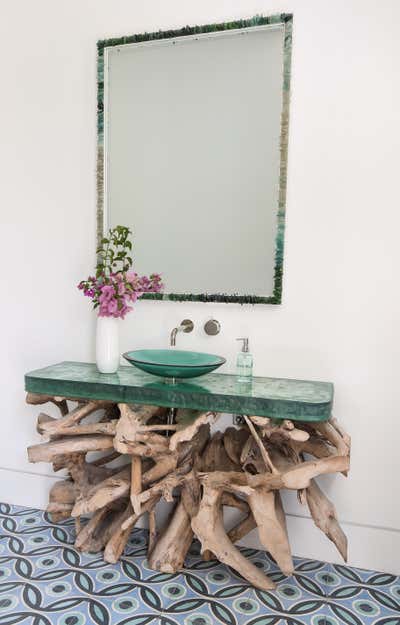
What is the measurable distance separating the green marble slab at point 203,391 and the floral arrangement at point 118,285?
29 cm

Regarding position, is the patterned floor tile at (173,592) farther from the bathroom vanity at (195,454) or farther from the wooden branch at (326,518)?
the wooden branch at (326,518)

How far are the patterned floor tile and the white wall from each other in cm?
20

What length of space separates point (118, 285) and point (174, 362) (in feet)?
1.31

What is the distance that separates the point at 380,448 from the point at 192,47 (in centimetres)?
190

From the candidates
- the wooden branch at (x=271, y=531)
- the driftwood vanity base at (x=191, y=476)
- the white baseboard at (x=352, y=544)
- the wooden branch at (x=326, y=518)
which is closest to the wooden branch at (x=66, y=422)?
the driftwood vanity base at (x=191, y=476)

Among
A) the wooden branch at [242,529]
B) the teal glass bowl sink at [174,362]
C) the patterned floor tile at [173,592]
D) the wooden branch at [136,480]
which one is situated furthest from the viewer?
the wooden branch at [242,529]

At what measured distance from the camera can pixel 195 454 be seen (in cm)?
217

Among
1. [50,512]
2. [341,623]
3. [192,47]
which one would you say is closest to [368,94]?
[192,47]

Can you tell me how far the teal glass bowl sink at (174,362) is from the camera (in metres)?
1.95

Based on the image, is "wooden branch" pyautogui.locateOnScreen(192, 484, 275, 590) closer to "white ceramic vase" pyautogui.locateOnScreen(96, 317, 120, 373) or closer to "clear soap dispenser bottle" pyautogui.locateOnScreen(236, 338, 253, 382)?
"clear soap dispenser bottle" pyautogui.locateOnScreen(236, 338, 253, 382)

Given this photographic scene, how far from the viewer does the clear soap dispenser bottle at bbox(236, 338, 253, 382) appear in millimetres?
2146

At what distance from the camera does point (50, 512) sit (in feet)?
7.98

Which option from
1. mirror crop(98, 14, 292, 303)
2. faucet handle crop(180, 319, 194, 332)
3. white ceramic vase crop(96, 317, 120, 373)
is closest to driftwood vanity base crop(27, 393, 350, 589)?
white ceramic vase crop(96, 317, 120, 373)

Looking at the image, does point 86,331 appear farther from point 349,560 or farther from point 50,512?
point 349,560
